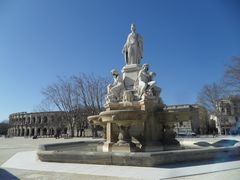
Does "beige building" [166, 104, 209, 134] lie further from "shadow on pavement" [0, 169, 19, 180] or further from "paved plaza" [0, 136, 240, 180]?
"shadow on pavement" [0, 169, 19, 180]

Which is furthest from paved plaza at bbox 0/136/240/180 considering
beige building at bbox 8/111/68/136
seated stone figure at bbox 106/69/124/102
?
beige building at bbox 8/111/68/136

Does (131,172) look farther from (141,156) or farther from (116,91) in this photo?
(116,91)

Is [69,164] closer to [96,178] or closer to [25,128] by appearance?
[96,178]

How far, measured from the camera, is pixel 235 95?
29844 mm

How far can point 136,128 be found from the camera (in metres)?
11.4

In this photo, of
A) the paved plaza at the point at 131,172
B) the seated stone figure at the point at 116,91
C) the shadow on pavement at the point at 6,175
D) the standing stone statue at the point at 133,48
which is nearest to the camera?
the paved plaza at the point at 131,172

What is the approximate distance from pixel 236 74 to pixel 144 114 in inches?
836

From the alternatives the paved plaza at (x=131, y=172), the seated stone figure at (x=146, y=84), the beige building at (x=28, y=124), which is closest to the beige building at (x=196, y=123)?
the beige building at (x=28, y=124)

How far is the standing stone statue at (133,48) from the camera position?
14.0m

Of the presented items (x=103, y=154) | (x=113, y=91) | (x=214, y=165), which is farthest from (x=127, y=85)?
(x=214, y=165)

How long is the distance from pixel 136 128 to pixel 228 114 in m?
51.0

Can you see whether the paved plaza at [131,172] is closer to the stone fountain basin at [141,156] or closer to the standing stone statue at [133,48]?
the stone fountain basin at [141,156]

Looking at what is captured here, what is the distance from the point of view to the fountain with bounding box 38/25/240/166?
8.42 m

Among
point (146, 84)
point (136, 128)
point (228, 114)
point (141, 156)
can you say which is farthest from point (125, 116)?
point (228, 114)
